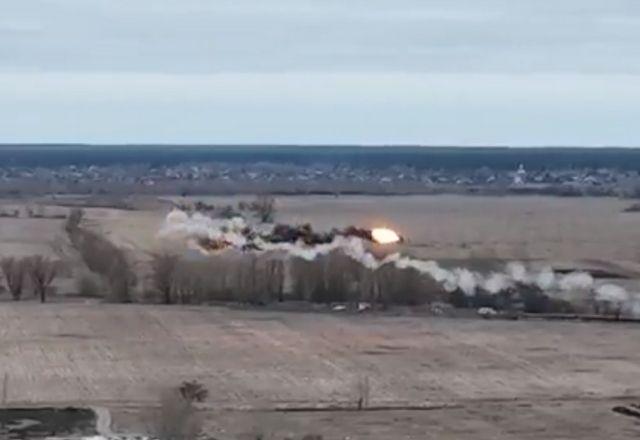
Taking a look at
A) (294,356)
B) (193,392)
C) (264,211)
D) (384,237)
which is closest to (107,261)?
(384,237)

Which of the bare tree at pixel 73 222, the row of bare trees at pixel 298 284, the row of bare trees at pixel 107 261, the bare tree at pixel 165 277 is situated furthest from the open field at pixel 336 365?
the bare tree at pixel 73 222

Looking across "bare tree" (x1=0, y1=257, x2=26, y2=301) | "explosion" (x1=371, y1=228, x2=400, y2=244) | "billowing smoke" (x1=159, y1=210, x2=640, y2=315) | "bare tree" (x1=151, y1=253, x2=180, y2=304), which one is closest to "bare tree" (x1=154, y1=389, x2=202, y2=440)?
"bare tree" (x1=151, y1=253, x2=180, y2=304)

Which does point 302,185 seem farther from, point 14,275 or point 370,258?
point 14,275

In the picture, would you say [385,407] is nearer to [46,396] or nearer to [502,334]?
[46,396]

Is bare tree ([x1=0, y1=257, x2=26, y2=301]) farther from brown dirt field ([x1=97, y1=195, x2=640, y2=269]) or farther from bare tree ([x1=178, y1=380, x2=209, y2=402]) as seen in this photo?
bare tree ([x1=178, y1=380, x2=209, y2=402])

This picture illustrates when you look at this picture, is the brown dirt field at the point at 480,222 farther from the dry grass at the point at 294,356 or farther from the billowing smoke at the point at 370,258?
the dry grass at the point at 294,356

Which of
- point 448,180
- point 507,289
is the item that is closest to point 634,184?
point 448,180

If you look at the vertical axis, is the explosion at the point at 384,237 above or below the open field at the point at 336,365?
above

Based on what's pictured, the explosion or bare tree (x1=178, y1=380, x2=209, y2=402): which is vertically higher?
the explosion
